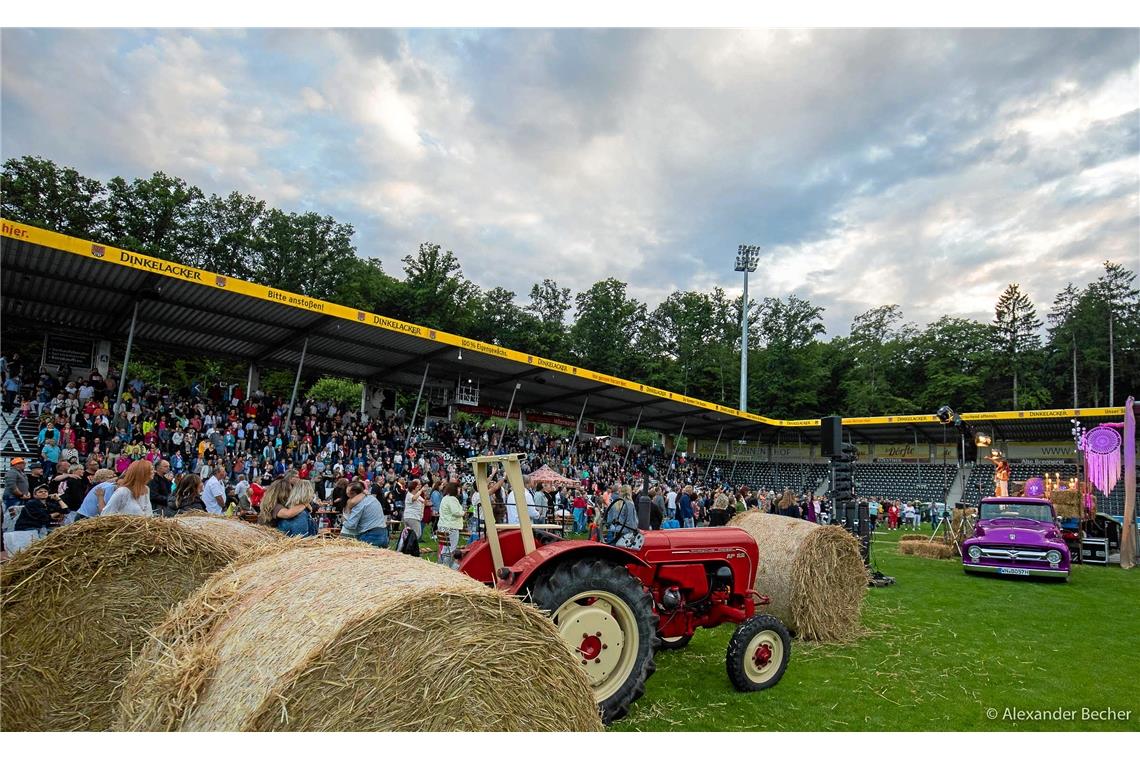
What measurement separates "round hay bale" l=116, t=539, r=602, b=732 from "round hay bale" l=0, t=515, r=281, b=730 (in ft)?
3.52

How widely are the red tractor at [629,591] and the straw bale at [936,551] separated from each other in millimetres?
11558

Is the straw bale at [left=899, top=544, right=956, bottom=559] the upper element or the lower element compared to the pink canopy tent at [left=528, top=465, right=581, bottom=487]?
lower

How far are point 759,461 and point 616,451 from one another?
43.5ft

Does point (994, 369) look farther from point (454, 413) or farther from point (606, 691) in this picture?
point (606, 691)

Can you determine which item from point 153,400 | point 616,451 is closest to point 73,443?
A: point 153,400

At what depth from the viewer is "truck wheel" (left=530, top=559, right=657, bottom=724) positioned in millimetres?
4535

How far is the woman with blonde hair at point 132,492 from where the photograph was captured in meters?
4.82

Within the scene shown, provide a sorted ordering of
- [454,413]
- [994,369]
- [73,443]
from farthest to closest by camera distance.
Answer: [994,369] → [454,413] → [73,443]

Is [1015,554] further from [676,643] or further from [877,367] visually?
[877,367]

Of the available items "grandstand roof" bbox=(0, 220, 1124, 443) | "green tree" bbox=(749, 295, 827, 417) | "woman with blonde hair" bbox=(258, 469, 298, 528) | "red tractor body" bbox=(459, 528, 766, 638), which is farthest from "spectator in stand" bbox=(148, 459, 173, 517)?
"green tree" bbox=(749, 295, 827, 417)

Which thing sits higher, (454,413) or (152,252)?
(152,252)

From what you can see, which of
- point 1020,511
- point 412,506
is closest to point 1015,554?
point 1020,511

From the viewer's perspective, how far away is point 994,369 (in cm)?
6006

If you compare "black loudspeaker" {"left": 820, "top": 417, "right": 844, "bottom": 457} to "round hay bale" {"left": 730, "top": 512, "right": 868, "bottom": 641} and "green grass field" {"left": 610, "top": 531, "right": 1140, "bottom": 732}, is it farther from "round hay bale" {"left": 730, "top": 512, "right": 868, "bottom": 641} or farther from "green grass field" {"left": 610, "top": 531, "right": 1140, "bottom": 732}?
"round hay bale" {"left": 730, "top": 512, "right": 868, "bottom": 641}
